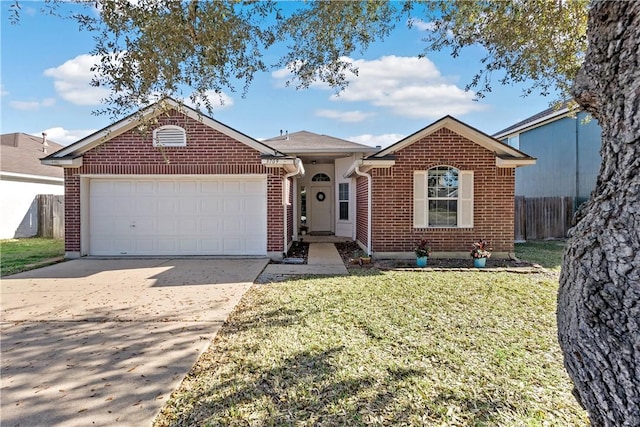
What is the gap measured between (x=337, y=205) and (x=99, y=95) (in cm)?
1258

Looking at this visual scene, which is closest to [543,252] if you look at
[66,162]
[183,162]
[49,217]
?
[183,162]

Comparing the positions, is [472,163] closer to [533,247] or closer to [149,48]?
[533,247]

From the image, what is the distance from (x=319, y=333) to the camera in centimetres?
475

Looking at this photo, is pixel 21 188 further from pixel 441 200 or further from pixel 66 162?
pixel 441 200

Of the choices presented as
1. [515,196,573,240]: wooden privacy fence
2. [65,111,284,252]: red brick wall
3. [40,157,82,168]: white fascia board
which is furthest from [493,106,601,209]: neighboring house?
[40,157,82,168]: white fascia board

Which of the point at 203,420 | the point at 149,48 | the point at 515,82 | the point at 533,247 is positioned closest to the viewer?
the point at 203,420

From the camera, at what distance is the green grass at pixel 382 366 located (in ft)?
9.84

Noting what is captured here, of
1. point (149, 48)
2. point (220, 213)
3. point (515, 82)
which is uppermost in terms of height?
point (515, 82)

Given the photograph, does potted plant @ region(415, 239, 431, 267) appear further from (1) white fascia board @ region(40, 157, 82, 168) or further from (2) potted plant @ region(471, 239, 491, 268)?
(1) white fascia board @ region(40, 157, 82, 168)

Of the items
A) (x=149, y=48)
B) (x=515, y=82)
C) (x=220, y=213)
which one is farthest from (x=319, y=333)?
(x=220, y=213)

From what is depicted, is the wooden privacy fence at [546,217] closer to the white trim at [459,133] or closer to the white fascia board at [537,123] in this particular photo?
the white fascia board at [537,123]

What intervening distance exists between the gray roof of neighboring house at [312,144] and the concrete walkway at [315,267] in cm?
473

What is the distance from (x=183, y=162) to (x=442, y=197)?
7581 mm

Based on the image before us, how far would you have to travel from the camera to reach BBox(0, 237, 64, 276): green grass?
30.7ft
